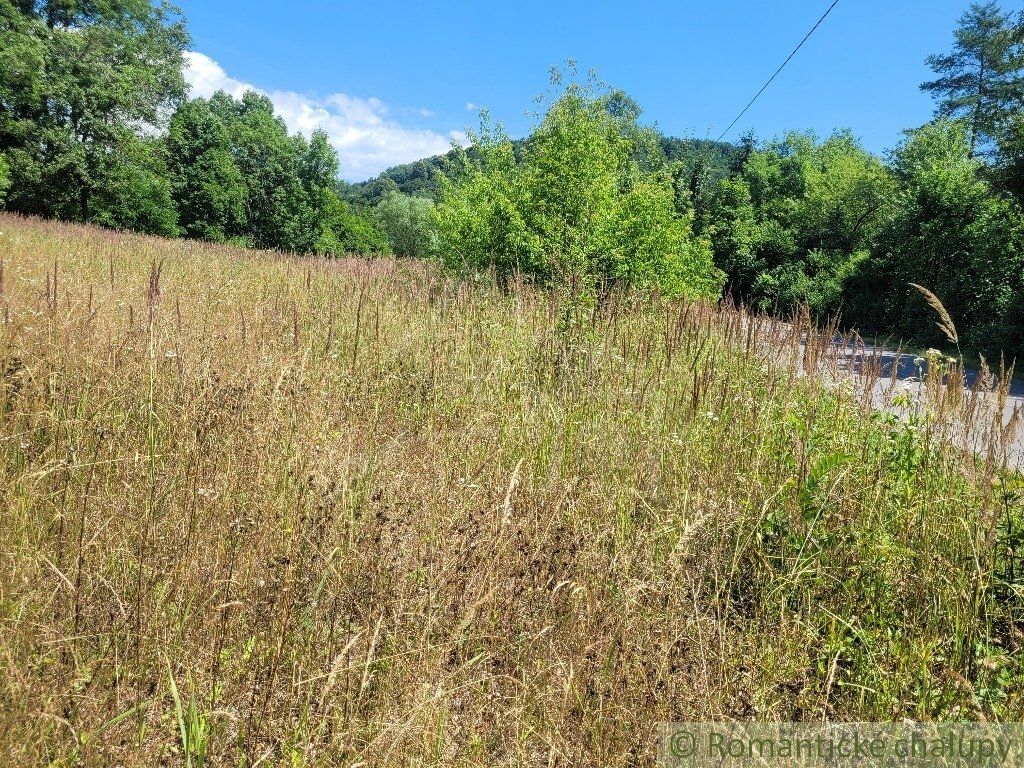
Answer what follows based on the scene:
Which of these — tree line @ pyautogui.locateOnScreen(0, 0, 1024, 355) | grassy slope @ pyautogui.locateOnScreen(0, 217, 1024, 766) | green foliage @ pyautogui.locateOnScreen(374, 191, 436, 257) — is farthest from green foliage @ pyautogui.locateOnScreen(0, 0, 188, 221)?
green foliage @ pyautogui.locateOnScreen(374, 191, 436, 257)

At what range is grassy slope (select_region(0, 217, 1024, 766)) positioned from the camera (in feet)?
5.83

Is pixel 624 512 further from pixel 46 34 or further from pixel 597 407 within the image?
pixel 46 34

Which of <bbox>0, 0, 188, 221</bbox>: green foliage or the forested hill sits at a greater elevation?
the forested hill

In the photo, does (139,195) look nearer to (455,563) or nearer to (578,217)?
(578,217)

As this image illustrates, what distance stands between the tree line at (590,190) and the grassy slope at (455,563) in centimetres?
229

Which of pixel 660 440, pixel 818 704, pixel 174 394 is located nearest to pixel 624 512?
pixel 660 440

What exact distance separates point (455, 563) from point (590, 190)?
23.3 ft

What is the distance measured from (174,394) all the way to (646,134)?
49.3 m

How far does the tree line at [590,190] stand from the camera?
869 cm

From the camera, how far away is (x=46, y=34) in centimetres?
2978

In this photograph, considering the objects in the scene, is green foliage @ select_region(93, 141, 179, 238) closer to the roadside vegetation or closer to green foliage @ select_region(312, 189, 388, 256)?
green foliage @ select_region(312, 189, 388, 256)

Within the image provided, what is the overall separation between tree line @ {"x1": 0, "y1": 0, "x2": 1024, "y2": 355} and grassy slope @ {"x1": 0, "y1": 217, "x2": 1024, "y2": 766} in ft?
7.51

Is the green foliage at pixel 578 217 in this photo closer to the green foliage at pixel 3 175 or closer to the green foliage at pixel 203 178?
the green foliage at pixel 3 175

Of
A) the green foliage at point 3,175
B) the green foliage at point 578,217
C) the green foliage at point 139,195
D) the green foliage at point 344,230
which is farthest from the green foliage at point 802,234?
the green foliage at point 3,175
